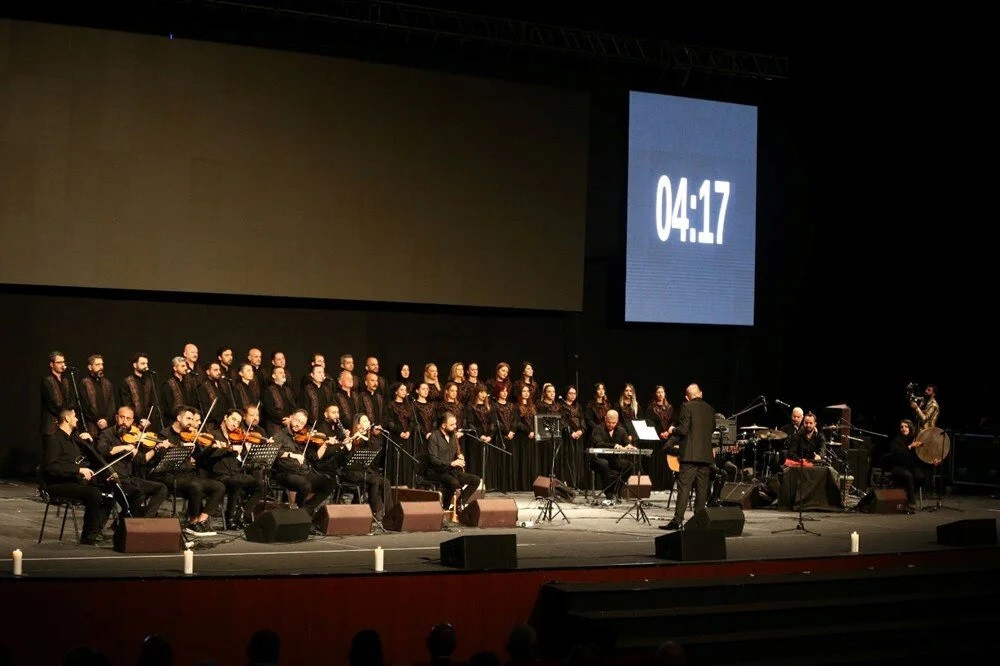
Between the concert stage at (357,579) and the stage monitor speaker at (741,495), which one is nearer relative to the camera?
the concert stage at (357,579)

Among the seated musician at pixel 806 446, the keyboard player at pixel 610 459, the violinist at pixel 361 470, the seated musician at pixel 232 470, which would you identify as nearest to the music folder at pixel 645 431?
the keyboard player at pixel 610 459

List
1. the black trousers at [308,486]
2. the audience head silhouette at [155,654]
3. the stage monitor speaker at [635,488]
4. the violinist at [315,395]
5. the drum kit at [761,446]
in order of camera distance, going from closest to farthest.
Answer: the audience head silhouette at [155,654]
the black trousers at [308,486]
the drum kit at [761,446]
the violinist at [315,395]
the stage monitor speaker at [635,488]

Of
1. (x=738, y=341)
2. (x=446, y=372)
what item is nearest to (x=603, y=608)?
(x=446, y=372)

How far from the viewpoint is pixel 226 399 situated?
516 inches

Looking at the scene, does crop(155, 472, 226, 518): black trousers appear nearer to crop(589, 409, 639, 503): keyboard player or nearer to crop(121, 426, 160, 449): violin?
crop(121, 426, 160, 449): violin

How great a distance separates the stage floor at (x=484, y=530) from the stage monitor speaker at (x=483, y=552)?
0.12 m

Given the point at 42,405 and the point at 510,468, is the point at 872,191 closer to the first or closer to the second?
the point at 510,468

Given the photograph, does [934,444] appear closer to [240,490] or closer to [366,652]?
[240,490]

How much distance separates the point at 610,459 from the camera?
14.4 metres

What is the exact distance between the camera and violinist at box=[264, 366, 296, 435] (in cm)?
1313

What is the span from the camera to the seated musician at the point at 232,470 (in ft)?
34.4

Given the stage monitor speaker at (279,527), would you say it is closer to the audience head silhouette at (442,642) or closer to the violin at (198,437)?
the violin at (198,437)

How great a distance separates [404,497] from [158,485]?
2.67 meters

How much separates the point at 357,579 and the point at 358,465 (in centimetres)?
373
